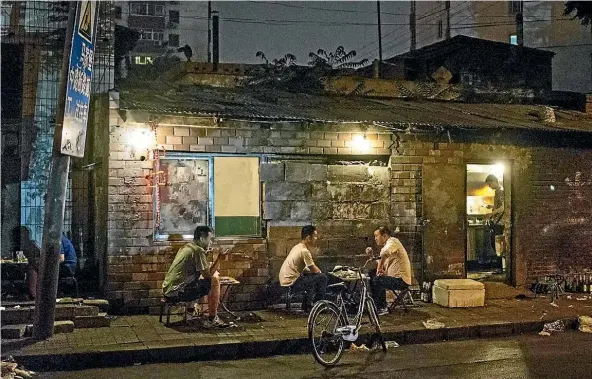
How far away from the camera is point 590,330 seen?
36.7 feet

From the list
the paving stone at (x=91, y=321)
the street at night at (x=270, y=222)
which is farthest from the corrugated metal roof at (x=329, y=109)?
the paving stone at (x=91, y=321)

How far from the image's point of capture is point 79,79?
9.48m

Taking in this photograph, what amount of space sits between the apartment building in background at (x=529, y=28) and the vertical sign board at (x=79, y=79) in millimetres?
27345

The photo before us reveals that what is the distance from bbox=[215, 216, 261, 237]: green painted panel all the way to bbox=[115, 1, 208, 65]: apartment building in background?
18.7 metres

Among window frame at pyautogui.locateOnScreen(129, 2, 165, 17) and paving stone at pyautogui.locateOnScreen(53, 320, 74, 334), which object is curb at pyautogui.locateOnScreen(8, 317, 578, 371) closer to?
paving stone at pyautogui.locateOnScreen(53, 320, 74, 334)

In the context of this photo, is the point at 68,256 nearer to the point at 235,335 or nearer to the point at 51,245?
the point at 51,245

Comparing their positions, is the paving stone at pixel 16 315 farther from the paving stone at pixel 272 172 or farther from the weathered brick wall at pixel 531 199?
the weathered brick wall at pixel 531 199


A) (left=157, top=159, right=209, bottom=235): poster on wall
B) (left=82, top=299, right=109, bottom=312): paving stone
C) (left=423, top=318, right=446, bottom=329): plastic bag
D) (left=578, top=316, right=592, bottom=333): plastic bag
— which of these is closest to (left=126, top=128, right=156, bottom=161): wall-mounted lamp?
(left=157, top=159, right=209, bottom=235): poster on wall

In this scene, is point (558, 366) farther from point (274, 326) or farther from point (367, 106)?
point (367, 106)

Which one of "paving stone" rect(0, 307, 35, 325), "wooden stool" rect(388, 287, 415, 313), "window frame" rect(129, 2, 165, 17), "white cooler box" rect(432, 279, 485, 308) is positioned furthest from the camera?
"window frame" rect(129, 2, 165, 17)

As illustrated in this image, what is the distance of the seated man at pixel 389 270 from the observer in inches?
461

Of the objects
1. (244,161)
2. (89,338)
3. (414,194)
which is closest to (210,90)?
(244,161)

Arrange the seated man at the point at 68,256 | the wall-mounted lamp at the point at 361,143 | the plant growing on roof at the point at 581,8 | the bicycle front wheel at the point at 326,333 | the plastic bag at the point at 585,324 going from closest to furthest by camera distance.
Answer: the bicycle front wheel at the point at 326,333, the plant growing on roof at the point at 581,8, the plastic bag at the point at 585,324, the seated man at the point at 68,256, the wall-mounted lamp at the point at 361,143

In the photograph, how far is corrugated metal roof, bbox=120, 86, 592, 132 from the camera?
11375 mm
